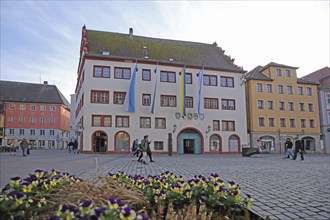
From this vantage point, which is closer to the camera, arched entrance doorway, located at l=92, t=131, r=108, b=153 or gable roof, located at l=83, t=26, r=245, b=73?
arched entrance doorway, located at l=92, t=131, r=108, b=153


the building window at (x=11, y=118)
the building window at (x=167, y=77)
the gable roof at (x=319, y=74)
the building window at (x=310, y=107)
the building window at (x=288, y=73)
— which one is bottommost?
the building window at (x=310, y=107)

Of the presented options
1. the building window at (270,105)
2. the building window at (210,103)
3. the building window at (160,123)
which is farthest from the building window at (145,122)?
the building window at (270,105)

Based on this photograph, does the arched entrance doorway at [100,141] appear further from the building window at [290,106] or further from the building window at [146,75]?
the building window at [290,106]

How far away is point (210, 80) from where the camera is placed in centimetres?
4053

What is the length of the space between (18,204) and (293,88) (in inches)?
1952

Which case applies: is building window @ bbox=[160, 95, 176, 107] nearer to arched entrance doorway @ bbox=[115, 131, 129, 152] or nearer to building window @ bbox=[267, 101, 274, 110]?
arched entrance doorway @ bbox=[115, 131, 129, 152]

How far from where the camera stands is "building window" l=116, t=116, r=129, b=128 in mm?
35494

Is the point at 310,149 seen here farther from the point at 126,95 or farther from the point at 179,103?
the point at 126,95

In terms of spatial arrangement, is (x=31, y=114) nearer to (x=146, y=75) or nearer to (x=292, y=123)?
(x=146, y=75)

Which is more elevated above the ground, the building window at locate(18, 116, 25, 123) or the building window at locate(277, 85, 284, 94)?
the building window at locate(277, 85, 284, 94)

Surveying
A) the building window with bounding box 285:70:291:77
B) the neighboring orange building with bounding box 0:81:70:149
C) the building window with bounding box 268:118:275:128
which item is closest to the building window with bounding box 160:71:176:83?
the building window with bounding box 268:118:275:128

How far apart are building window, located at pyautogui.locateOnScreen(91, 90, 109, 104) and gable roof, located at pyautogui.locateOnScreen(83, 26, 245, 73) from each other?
16.2 ft

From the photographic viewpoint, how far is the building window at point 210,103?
129ft

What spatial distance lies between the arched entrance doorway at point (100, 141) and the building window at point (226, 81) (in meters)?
A: 18.6
